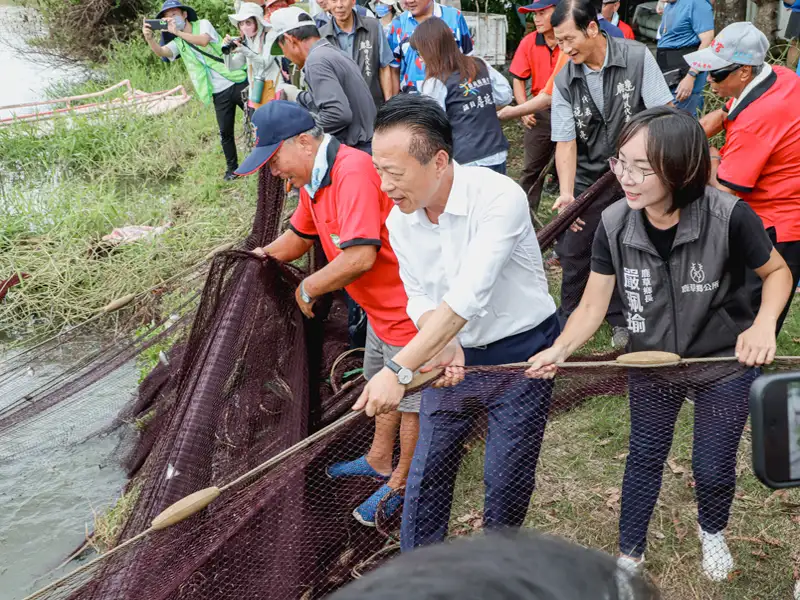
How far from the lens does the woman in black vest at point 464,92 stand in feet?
16.4

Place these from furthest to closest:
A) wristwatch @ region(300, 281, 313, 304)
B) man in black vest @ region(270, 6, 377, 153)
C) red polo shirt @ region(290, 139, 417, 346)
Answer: man in black vest @ region(270, 6, 377, 153) < wristwatch @ region(300, 281, 313, 304) < red polo shirt @ region(290, 139, 417, 346)

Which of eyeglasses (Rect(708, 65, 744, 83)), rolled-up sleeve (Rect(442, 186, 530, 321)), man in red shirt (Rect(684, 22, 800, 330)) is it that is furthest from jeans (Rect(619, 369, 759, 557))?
eyeglasses (Rect(708, 65, 744, 83))

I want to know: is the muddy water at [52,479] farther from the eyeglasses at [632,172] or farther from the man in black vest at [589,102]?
the eyeglasses at [632,172]

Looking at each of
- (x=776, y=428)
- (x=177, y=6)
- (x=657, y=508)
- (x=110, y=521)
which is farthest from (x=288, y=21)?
(x=776, y=428)

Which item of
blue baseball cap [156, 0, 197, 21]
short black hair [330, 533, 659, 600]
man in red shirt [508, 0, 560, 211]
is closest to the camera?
short black hair [330, 533, 659, 600]

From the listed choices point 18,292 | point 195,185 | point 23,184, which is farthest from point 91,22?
point 18,292

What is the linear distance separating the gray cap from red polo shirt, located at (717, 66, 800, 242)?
0.11 metres

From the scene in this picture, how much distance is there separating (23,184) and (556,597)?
1061cm

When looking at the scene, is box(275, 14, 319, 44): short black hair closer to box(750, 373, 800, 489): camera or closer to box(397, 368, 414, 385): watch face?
box(397, 368, 414, 385): watch face

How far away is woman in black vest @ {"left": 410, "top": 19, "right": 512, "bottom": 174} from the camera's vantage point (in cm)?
500

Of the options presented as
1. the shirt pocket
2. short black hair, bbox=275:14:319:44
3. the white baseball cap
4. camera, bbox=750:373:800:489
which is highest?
the white baseball cap

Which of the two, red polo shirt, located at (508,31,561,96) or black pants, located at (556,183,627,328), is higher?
red polo shirt, located at (508,31,561,96)

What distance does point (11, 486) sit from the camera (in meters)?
4.51

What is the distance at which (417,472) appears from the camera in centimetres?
293
